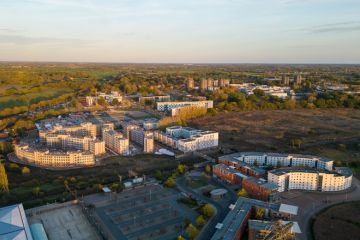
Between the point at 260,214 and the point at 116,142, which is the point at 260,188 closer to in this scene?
the point at 260,214

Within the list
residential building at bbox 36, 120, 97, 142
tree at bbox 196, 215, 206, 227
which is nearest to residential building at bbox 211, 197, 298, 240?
tree at bbox 196, 215, 206, 227

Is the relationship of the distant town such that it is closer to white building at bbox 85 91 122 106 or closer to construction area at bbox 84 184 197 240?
construction area at bbox 84 184 197 240

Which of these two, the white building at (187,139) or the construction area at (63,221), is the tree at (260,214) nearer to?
the construction area at (63,221)

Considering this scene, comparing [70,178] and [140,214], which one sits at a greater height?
[70,178]

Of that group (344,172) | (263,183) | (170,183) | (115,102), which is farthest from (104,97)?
(344,172)

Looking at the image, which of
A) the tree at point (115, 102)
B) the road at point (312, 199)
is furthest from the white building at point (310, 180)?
the tree at point (115, 102)

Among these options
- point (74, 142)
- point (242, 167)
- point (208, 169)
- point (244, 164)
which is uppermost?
point (74, 142)
